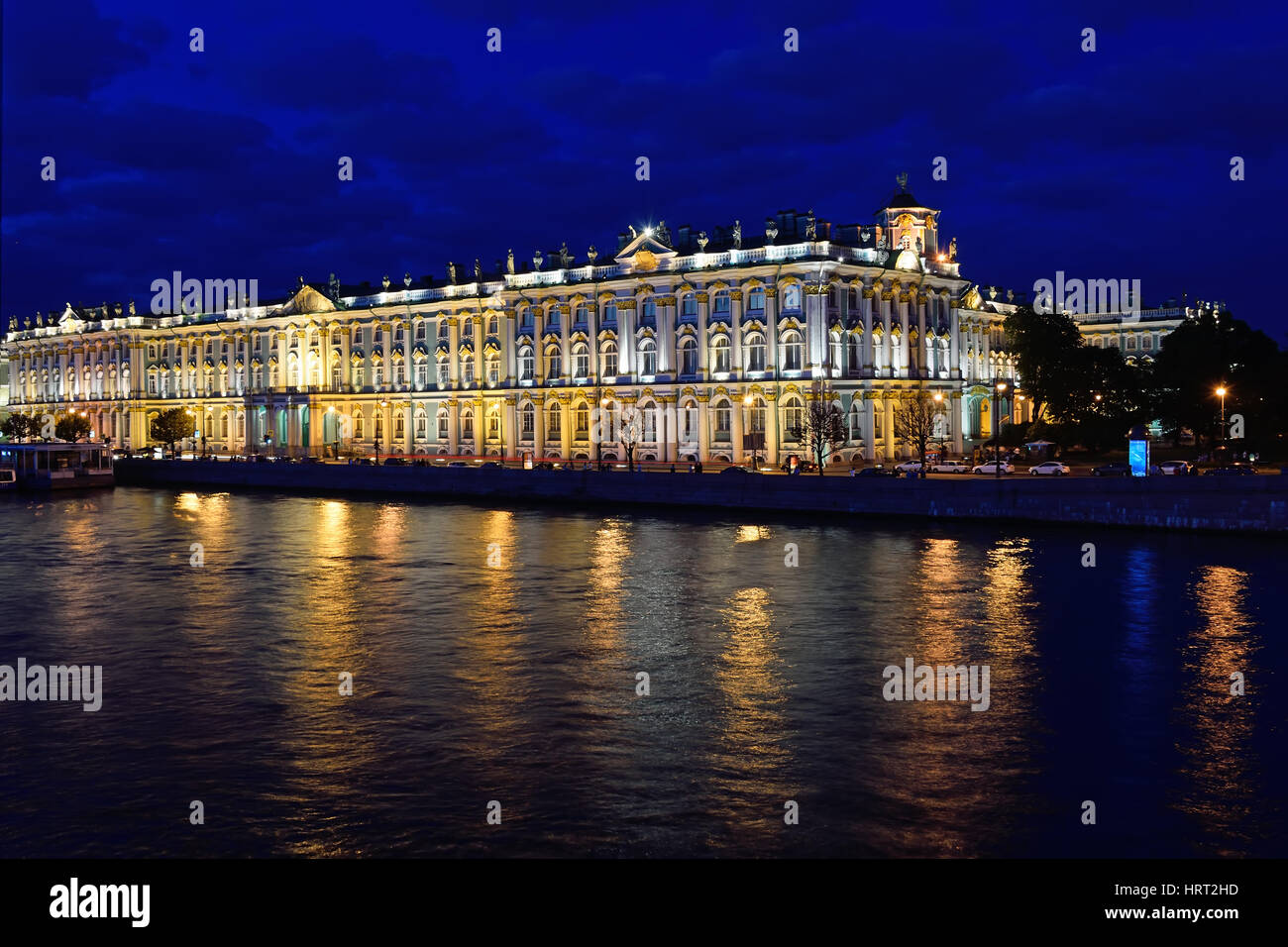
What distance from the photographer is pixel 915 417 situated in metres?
73.6

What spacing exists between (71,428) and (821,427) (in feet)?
271

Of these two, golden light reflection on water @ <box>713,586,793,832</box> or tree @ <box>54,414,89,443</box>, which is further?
tree @ <box>54,414,89,443</box>

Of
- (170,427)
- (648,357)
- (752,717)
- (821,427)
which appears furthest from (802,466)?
(170,427)

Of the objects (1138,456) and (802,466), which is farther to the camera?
(802,466)

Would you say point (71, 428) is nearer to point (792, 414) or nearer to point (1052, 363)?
point (792, 414)

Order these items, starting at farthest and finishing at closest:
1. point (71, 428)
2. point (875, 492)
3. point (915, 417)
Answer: point (71, 428)
point (915, 417)
point (875, 492)

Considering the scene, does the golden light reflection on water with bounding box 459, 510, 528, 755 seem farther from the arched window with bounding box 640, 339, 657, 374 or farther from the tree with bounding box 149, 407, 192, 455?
the tree with bounding box 149, 407, 192, 455

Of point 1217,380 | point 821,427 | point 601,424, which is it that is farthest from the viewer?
point 601,424

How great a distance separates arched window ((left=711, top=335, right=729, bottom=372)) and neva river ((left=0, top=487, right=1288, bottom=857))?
1591 inches

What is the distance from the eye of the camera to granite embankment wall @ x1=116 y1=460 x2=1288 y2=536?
42531mm

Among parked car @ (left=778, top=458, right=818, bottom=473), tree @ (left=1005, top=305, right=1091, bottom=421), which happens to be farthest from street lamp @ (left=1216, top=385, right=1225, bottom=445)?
parked car @ (left=778, top=458, right=818, bottom=473)
